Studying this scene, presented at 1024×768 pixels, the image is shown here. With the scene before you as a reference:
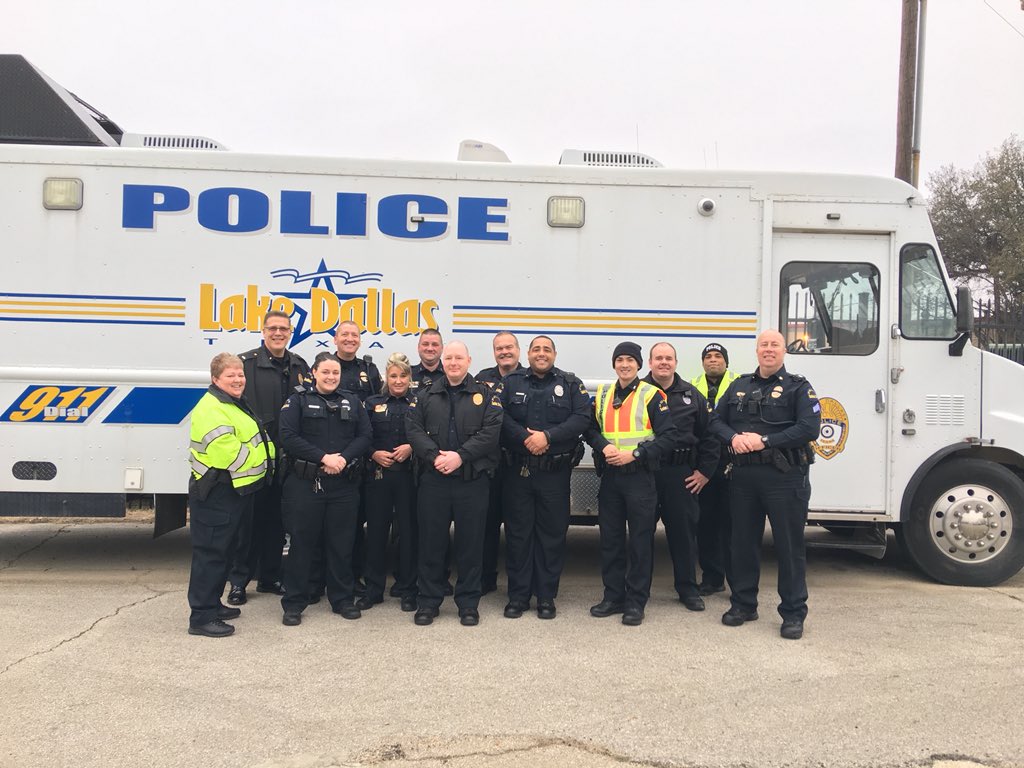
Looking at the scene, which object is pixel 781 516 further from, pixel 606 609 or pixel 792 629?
pixel 606 609

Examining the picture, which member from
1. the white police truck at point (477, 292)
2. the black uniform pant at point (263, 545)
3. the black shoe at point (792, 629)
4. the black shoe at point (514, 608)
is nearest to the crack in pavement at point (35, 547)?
the white police truck at point (477, 292)

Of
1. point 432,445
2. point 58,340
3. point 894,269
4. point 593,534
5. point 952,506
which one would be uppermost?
point 894,269

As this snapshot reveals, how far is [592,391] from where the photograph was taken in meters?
5.57

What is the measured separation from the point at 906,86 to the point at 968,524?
295 inches

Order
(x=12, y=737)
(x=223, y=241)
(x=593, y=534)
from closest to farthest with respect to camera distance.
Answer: (x=12, y=737) → (x=223, y=241) → (x=593, y=534)

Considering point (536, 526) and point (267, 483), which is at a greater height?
point (267, 483)

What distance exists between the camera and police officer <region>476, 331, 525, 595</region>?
16.5 feet

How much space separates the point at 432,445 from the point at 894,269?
143 inches

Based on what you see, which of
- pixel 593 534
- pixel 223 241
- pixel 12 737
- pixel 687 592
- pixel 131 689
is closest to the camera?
pixel 12 737

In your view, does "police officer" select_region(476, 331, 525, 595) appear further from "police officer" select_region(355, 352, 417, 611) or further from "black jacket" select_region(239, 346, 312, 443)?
"black jacket" select_region(239, 346, 312, 443)

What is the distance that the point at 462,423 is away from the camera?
15.3 ft

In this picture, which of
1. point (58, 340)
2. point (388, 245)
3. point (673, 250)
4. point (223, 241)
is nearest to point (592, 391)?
point (673, 250)

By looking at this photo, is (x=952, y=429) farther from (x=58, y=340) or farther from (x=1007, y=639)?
(x=58, y=340)

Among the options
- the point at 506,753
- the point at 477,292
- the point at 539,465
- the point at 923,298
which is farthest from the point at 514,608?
the point at 923,298
